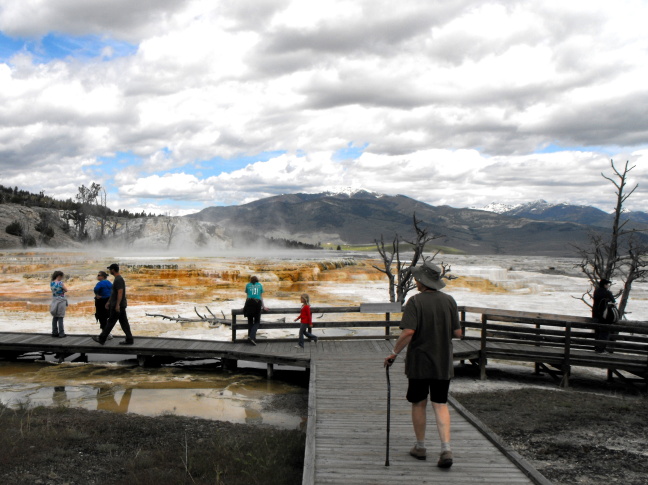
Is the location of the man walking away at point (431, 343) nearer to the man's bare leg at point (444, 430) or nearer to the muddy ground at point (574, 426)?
the man's bare leg at point (444, 430)

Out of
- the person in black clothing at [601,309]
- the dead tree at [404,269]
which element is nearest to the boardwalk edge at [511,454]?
the person in black clothing at [601,309]

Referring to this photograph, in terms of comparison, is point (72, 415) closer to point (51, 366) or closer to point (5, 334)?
point (51, 366)

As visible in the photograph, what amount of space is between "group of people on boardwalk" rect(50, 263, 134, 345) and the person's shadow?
1.49 m

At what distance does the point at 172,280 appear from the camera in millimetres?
36906

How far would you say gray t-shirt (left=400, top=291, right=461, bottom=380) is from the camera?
17.5ft

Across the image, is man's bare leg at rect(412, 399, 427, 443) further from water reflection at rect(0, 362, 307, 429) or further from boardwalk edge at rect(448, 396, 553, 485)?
water reflection at rect(0, 362, 307, 429)

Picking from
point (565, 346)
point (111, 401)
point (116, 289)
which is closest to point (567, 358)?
point (565, 346)

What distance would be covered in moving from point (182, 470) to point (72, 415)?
10.5 ft

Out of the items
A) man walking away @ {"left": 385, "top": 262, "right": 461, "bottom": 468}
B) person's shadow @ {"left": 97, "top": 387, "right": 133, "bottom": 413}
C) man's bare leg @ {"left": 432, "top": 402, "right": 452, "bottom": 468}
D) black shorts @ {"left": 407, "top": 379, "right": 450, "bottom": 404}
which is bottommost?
person's shadow @ {"left": 97, "top": 387, "right": 133, "bottom": 413}

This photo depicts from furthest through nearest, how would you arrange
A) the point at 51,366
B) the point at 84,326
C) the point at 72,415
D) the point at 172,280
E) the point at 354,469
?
the point at 172,280
the point at 84,326
the point at 51,366
the point at 72,415
the point at 354,469

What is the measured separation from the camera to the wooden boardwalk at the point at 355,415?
5.46 meters

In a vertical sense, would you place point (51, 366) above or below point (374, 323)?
below

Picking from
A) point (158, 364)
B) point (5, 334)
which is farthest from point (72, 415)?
point (5, 334)

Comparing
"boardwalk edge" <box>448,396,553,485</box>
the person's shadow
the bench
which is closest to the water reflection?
the person's shadow
